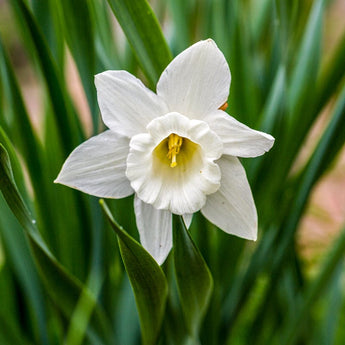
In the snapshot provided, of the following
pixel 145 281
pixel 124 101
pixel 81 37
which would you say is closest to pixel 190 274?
pixel 145 281

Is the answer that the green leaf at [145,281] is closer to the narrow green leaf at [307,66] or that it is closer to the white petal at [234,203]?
the white petal at [234,203]

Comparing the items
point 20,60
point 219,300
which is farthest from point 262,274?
point 20,60

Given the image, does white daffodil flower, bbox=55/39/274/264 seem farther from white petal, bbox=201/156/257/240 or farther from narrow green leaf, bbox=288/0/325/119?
narrow green leaf, bbox=288/0/325/119

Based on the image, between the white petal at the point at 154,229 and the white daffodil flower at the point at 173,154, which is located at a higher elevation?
the white daffodil flower at the point at 173,154

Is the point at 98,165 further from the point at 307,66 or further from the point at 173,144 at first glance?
the point at 307,66

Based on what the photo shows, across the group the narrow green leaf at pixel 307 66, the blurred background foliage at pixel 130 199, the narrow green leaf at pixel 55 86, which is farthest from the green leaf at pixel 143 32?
the narrow green leaf at pixel 307 66

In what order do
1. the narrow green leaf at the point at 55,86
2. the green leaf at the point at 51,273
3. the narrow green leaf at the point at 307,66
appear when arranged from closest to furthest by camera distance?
the green leaf at the point at 51,273
the narrow green leaf at the point at 55,86
the narrow green leaf at the point at 307,66
